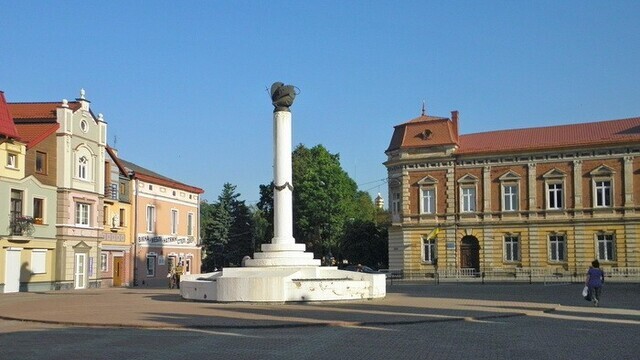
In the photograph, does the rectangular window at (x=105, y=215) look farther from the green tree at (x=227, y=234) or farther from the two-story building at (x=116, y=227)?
the green tree at (x=227, y=234)

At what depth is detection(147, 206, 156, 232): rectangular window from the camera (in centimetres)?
5119

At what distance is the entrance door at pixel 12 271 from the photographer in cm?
3703

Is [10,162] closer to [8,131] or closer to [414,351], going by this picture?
[8,131]

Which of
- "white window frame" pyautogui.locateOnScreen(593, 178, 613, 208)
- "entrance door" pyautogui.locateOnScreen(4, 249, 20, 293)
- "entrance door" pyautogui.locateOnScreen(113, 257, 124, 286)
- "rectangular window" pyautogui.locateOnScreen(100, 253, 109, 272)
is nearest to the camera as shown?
"entrance door" pyautogui.locateOnScreen(4, 249, 20, 293)

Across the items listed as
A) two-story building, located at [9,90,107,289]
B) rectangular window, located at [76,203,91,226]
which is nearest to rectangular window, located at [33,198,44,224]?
two-story building, located at [9,90,107,289]

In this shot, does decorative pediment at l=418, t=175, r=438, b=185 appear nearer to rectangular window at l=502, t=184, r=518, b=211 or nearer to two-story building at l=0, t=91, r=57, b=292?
rectangular window at l=502, t=184, r=518, b=211

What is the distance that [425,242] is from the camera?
56219 mm

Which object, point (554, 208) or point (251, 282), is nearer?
point (251, 282)

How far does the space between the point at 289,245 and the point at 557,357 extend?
1654 centimetres

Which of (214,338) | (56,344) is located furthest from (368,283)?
(56,344)

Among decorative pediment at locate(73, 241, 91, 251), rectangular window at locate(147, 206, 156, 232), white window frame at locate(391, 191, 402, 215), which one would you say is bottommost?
decorative pediment at locate(73, 241, 91, 251)

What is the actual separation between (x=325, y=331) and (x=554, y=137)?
42.5 m

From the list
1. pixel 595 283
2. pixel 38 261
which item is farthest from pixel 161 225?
pixel 595 283

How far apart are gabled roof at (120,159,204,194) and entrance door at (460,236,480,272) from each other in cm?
2144
